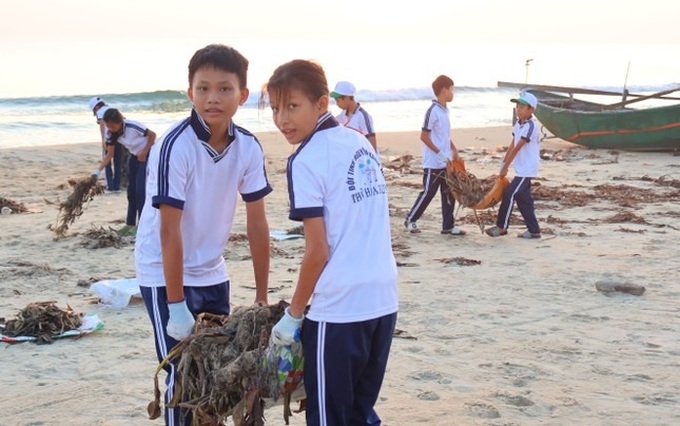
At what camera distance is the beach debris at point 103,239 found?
8875 millimetres

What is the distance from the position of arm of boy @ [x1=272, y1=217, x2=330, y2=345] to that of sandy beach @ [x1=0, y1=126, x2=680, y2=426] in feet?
5.21

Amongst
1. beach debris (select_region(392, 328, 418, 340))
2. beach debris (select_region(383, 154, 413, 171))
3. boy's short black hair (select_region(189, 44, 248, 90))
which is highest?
boy's short black hair (select_region(189, 44, 248, 90))

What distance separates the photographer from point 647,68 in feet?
261

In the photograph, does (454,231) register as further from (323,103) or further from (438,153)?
(323,103)

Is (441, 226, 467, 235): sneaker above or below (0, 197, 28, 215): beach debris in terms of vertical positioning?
below

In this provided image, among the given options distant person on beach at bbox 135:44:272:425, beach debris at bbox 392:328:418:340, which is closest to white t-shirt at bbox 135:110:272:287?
distant person on beach at bbox 135:44:272:425

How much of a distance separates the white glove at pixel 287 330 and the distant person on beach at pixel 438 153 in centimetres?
651

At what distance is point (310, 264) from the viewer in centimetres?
290

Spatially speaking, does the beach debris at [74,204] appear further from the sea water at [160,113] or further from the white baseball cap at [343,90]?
the sea water at [160,113]

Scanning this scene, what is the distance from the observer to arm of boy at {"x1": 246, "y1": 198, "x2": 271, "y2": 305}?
11.7 ft

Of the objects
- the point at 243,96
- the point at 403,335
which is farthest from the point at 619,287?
the point at 243,96

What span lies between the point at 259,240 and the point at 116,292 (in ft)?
10.9

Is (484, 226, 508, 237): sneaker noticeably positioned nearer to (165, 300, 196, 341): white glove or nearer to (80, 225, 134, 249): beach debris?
(80, 225, 134, 249): beach debris

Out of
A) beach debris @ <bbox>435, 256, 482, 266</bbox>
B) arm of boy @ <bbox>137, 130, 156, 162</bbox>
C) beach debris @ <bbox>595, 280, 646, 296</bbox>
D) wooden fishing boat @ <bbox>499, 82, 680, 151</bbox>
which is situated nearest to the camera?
beach debris @ <bbox>595, 280, 646, 296</bbox>
